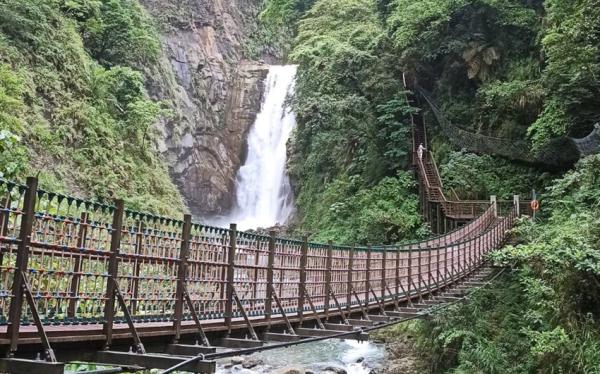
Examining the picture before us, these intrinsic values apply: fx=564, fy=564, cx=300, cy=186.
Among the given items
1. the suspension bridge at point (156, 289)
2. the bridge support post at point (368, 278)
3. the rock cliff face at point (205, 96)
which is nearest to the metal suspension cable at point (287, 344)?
the suspension bridge at point (156, 289)

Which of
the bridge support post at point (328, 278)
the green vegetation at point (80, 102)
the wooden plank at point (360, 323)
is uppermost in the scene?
the green vegetation at point (80, 102)

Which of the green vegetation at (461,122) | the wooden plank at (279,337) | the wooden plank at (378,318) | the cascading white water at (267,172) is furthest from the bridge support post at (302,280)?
the cascading white water at (267,172)

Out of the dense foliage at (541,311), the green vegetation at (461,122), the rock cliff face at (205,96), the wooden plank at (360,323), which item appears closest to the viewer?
the wooden plank at (360,323)

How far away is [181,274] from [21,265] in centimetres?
167

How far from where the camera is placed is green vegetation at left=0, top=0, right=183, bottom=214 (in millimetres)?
13531

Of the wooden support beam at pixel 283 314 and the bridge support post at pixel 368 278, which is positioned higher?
the bridge support post at pixel 368 278

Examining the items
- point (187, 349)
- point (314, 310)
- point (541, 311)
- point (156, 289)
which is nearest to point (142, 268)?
point (156, 289)

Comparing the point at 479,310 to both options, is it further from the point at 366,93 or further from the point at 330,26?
the point at 330,26

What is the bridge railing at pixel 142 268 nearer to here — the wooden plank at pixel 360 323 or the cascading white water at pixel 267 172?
the wooden plank at pixel 360 323

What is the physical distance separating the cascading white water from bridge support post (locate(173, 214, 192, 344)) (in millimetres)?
23240

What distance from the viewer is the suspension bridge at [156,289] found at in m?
3.51

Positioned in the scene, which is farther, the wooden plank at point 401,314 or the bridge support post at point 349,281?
the wooden plank at point 401,314

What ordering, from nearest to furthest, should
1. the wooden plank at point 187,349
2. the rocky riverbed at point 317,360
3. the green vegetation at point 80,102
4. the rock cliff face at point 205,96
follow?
1. the wooden plank at point 187,349
2. the rocky riverbed at point 317,360
3. the green vegetation at point 80,102
4. the rock cliff face at point 205,96

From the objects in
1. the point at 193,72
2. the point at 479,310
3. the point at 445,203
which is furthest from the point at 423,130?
the point at 193,72
